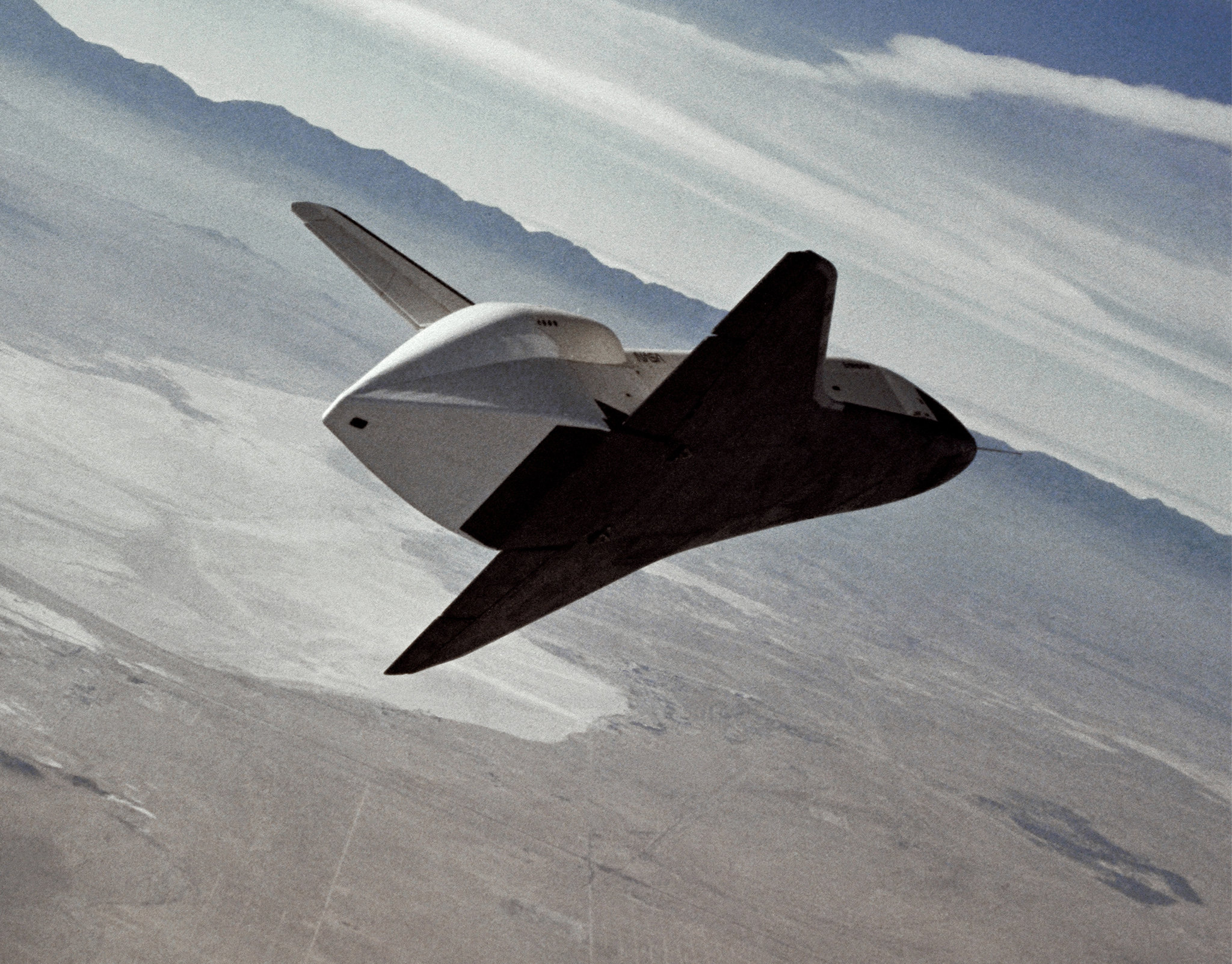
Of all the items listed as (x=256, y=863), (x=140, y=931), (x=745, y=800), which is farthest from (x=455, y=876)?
(x=745, y=800)

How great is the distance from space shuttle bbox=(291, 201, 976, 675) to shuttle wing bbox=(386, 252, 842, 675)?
0.03 meters

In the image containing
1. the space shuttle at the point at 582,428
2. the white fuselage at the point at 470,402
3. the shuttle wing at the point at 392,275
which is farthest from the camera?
the shuttle wing at the point at 392,275

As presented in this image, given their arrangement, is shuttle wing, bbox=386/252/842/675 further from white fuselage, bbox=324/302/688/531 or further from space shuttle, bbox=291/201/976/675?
white fuselage, bbox=324/302/688/531

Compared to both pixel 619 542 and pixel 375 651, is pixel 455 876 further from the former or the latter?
pixel 619 542

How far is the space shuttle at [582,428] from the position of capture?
12.2 metres

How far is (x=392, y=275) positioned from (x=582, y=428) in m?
6.61

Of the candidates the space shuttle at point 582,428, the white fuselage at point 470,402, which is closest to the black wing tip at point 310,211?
the space shuttle at point 582,428

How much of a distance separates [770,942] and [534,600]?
150m

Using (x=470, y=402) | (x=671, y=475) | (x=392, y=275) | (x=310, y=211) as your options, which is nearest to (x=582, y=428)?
(x=470, y=402)

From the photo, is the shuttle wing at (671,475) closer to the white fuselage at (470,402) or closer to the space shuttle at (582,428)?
the space shuttle at (582,428)

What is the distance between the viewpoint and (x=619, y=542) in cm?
1638

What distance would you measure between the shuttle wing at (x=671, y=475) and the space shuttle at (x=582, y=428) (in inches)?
1.2

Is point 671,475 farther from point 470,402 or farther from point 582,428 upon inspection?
point 470,402

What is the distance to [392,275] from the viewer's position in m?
17.9
